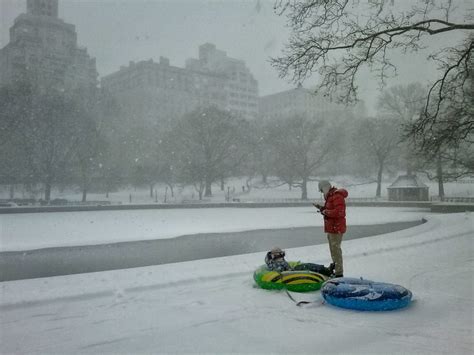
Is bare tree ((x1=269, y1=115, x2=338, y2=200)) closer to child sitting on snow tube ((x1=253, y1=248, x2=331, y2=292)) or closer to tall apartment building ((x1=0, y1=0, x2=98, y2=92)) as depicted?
child sitting on snow tube ((x1=253, y1=248, x2=331, y2=292))

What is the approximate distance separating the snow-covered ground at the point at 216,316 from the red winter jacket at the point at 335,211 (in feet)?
4.94

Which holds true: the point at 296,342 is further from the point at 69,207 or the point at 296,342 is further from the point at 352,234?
the point at 69,207

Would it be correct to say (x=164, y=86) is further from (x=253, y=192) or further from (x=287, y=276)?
(x=287, y=276)

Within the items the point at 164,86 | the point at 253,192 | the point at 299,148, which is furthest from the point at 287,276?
the point at 164,86

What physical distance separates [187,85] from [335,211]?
141566mm

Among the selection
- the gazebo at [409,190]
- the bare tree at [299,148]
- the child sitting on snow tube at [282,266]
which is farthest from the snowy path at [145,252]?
the bare tree at [299,148]

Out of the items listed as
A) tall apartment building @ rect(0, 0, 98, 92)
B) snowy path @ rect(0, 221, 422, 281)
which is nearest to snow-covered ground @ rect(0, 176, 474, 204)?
snowy path @ rect(0, 221, 422, 281)

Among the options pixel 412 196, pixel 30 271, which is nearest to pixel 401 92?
pixel 412 196

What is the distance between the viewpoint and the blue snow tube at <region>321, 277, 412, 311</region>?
713cm

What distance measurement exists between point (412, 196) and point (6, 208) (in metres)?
44.7

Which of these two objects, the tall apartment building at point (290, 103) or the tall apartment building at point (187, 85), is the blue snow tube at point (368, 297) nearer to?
the tall apartment building at point (187, 85)

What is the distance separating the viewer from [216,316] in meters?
7.04

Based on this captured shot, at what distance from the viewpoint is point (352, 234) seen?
21547 millimetres

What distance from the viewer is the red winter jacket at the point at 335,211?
8930 millimetres
